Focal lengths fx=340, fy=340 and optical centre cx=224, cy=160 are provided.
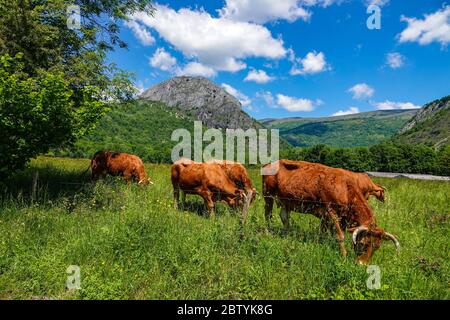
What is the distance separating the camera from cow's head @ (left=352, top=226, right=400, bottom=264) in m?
6.41

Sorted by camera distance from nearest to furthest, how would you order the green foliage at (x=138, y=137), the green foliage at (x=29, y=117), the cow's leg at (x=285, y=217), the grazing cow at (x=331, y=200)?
the grazing cow at (x=331, y=200), the green foliage at (x=29, y=117), the cow's leg at (x=285, y=217), the green foliage at (x=138, y=137)

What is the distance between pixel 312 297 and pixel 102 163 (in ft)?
40.7

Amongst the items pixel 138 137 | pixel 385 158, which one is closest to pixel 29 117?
pixel 385 158

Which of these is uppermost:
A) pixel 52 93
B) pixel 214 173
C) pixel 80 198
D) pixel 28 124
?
pixel 52 93

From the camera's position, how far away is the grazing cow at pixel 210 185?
11.2 metres

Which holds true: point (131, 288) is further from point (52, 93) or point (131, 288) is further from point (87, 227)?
point (52, 93)

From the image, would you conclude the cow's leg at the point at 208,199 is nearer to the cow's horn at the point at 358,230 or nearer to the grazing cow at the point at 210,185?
the grazing cow at the point at 210,185

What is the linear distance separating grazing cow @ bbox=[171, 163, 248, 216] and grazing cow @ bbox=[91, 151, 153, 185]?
3.32m

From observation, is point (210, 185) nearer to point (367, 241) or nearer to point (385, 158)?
point (367, 241)

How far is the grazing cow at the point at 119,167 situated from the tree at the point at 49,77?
9.11 ft

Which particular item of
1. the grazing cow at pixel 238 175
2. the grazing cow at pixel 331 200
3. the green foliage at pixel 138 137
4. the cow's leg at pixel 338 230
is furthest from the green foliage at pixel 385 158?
the cow's leg at pixel 338 230

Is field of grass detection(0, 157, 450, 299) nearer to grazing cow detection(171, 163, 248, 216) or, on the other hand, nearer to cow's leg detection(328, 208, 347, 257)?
cow's leg detection(328, 208, 347, 257)

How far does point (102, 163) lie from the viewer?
15.3 metres
